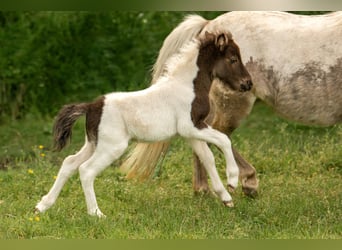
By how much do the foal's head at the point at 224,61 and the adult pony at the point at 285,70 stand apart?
201 mm

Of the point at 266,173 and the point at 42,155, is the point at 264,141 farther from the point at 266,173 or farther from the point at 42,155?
the point at 42,155

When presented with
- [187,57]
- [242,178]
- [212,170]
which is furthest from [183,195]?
[187,57]

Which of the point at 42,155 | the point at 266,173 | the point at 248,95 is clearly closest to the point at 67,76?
the point at 42,155

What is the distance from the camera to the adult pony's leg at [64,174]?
5.60 meters

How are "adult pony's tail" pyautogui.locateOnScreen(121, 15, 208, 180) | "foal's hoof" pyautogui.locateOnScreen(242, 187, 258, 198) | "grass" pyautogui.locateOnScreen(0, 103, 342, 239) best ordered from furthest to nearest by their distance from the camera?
"foal's hoof" pyautogui.locateOnScreen(242, 187, 258, 198), "adult pony's tail" pyautogui.locateOnScreen(121, 15, 208, 180), "grass" pyautogui.locateOnScreen(0, 103, 342, 239)

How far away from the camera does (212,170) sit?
19.4ft

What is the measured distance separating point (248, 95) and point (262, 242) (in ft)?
12.0

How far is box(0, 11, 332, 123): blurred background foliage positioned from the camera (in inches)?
397

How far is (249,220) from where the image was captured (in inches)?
224

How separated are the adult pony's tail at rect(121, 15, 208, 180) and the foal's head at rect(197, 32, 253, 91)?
0.51m

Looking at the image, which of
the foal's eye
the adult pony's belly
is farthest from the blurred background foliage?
the foal's eye

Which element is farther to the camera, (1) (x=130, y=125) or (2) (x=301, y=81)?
(2) (x=301, y=81)

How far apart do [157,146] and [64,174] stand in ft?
3.47

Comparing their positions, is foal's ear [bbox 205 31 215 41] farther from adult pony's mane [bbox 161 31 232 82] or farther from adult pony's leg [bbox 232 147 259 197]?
adult pony's leg [bbox 232 147 259 197]
